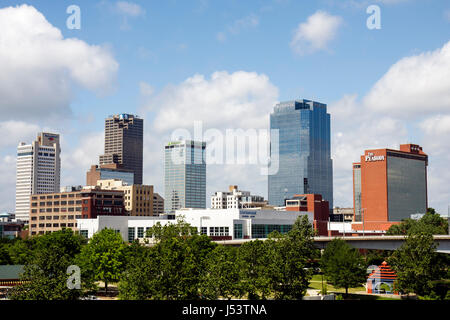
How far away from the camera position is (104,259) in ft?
261

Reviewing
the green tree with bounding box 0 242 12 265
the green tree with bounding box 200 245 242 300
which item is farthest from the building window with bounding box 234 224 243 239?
the green tree with bounding box 200 245 242 300

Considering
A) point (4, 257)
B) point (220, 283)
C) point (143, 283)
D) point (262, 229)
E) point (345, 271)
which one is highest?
point (262, 229)

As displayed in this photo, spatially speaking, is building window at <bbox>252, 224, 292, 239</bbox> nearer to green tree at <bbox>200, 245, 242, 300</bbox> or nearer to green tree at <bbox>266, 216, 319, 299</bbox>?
green tree at <bbox>266, 216, 319, 299</bbox>

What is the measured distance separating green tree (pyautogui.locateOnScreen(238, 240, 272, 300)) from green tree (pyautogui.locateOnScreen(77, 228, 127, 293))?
728 inches

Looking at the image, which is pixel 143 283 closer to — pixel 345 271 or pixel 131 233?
Result: pixel 345 271

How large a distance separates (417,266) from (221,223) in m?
79.6

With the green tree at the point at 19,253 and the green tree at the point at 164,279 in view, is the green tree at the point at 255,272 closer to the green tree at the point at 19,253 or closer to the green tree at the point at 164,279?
the green tree at the point at 164,279

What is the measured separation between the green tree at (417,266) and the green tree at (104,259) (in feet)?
131

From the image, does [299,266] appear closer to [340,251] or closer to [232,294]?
[232,294]

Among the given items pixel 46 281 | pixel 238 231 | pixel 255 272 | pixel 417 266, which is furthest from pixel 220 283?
pixel 238 231

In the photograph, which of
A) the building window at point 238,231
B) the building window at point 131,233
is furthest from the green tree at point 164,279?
the building window at point 131,233

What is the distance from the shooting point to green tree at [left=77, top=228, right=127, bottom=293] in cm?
7873

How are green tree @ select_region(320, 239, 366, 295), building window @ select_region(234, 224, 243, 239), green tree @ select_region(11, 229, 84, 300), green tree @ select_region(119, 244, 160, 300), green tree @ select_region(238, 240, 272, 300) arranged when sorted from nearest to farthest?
green tree @ select_region(11, 229, 84, 300) < green tree @ select_region(119, 244, 160, 300) < green tree @ select_region(238, 240, 272, 300) < green tree @ select_region(320, 239, 366, 295) < building window @ select_region(234, 224, 243, 239)
